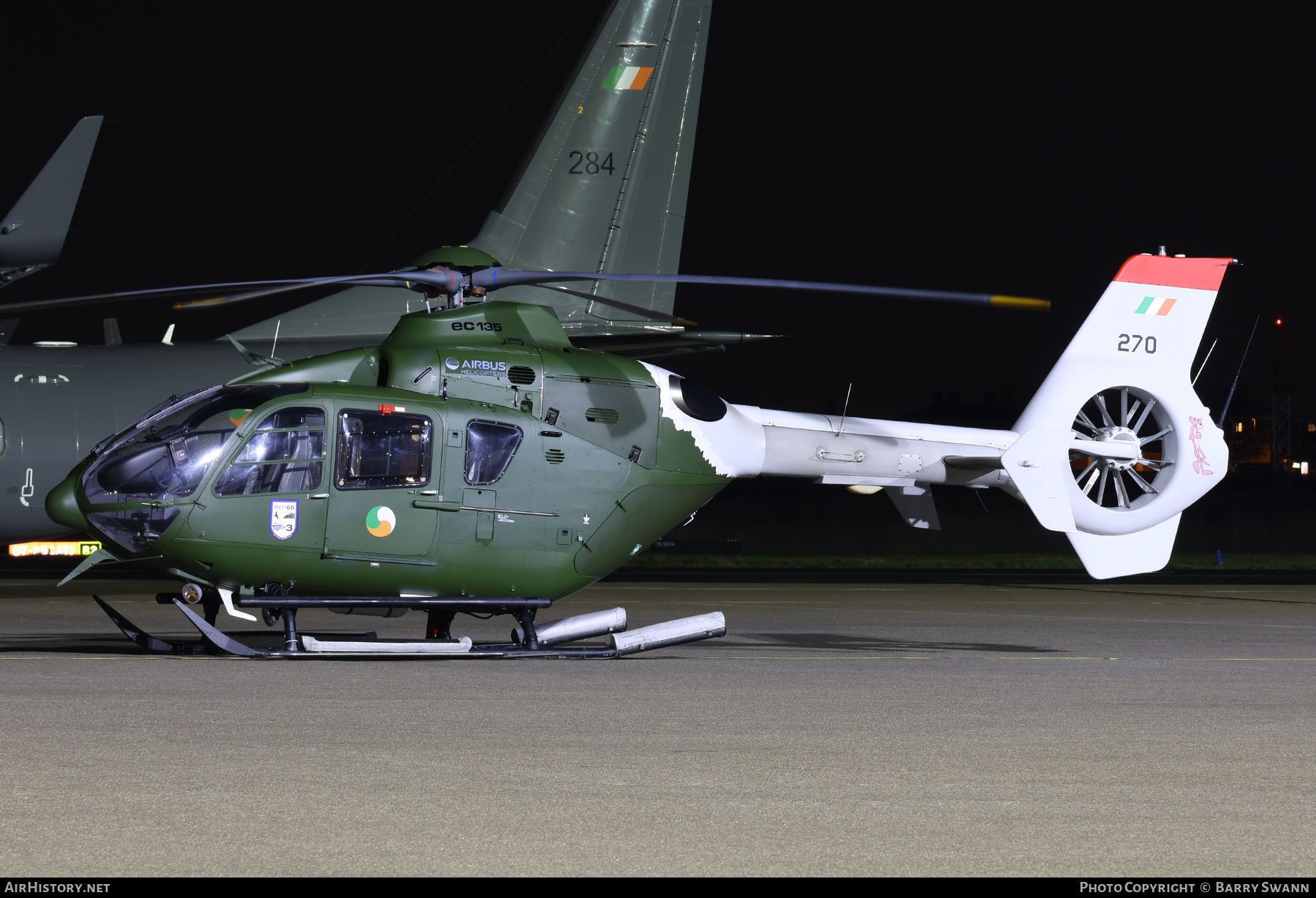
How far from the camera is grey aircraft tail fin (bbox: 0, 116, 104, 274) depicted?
16.6 metres

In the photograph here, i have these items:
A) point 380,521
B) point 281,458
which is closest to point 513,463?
point 380,521

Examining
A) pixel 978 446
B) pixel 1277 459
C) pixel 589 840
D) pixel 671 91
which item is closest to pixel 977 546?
pixel 1277 459

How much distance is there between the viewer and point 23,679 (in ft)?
36.8

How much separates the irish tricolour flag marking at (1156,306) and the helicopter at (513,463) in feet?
0.08

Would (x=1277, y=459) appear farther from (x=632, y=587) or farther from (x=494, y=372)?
(x=494, y=372)

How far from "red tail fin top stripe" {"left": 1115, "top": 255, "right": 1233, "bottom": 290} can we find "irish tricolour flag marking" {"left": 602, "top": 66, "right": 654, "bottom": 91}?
9949mm

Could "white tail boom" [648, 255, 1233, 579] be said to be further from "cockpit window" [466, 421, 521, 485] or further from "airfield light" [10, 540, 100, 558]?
"airfield light" [10, 540, 100, 558]

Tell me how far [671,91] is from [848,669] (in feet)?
43.3

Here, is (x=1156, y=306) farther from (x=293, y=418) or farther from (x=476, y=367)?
(x=293, y=418)

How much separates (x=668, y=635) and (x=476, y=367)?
3262mm

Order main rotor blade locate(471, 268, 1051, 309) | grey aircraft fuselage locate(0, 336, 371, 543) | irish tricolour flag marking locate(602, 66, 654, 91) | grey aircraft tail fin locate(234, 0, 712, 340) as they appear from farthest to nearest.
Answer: irish tricolour flag marking locate(602, 66, 654, 91), grey aircraft tail fin locate(234, 0, 712, 340), grey aircraft fuselage locate(0, 336, 371, 543), main rotor blade locate(471, 268, 1051, 309)

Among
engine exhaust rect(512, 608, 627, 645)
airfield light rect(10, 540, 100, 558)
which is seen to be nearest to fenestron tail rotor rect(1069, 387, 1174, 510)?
engine exhaust rect(512, 608, 627, 645)

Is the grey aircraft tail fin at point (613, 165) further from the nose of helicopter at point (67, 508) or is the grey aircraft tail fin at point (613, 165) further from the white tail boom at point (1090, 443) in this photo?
the nose of helicopter at point (67, 508)

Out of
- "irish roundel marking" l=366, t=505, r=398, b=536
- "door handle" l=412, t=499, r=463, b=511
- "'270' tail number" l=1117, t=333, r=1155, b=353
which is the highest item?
"'270' tail number" l=1117, t=333, r=1155, b=353
